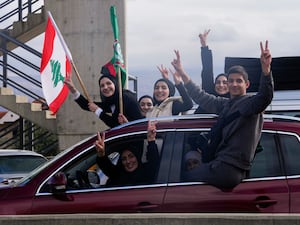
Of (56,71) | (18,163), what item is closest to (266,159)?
(56,71)

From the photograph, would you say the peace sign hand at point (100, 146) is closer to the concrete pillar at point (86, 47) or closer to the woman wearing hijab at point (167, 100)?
the woman wearing hijab at point (167, 100)

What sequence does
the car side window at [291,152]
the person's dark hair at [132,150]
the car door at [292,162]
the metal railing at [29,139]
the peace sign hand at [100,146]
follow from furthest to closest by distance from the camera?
the metal railing at [29,139] → the person's dark hair at [132,150] → the peace sign hand at [100,146] → the car side window at [291,152] → the car door at [292,162]

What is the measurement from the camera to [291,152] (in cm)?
546

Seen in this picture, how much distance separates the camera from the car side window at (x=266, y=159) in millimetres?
5395

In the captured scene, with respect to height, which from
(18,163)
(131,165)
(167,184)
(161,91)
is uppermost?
(161,91)

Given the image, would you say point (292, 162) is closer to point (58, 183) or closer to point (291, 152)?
point (291, 152)

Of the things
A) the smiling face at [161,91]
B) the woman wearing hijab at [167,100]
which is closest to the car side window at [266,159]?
the woman wearing hijab at [167,100]

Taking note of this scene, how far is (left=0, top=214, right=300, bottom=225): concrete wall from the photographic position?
4.47 meters

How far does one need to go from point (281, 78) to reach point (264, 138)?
443 centimetres

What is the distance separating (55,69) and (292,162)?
3652mm

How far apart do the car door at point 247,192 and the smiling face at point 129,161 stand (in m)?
0.38

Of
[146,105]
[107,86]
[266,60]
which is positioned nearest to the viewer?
[266,60]

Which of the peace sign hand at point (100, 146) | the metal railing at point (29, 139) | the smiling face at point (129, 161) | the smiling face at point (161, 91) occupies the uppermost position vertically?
the smiling face at point (161, 91)

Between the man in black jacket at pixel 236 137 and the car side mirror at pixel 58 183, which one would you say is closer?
the man in black jacket at pixel 236 137
